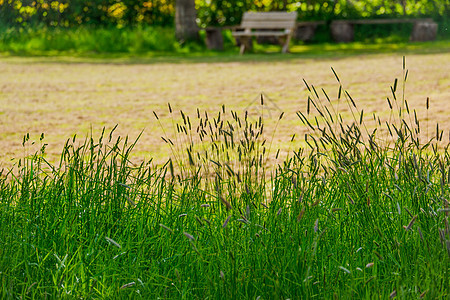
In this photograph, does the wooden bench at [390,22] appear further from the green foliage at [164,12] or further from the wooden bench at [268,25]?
the wooden bench at [268,25]

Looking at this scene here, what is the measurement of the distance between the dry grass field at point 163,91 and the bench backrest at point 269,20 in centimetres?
253

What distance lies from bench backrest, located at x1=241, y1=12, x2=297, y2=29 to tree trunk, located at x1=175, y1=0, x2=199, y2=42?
3.88 feet

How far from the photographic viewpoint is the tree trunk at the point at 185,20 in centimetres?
1681

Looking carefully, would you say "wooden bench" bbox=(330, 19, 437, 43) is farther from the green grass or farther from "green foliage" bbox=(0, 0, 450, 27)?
the green grass

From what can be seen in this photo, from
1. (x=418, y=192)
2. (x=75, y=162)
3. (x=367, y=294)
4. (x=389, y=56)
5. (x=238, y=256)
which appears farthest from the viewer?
(x=389, y=56)

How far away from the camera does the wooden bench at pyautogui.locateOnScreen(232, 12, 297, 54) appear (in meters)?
16.1

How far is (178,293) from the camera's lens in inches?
109

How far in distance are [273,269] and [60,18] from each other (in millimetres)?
17276

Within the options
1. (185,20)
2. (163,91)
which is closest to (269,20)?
(185,20)

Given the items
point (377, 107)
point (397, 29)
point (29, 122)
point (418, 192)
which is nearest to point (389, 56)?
point (397, 29)

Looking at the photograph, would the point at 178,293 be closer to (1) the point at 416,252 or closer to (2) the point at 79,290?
(2) the point at 79,290

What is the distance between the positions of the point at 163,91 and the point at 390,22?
9591 millimetres

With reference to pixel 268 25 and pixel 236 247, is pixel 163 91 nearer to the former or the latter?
pixel 268 25

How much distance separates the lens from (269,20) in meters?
17.0
